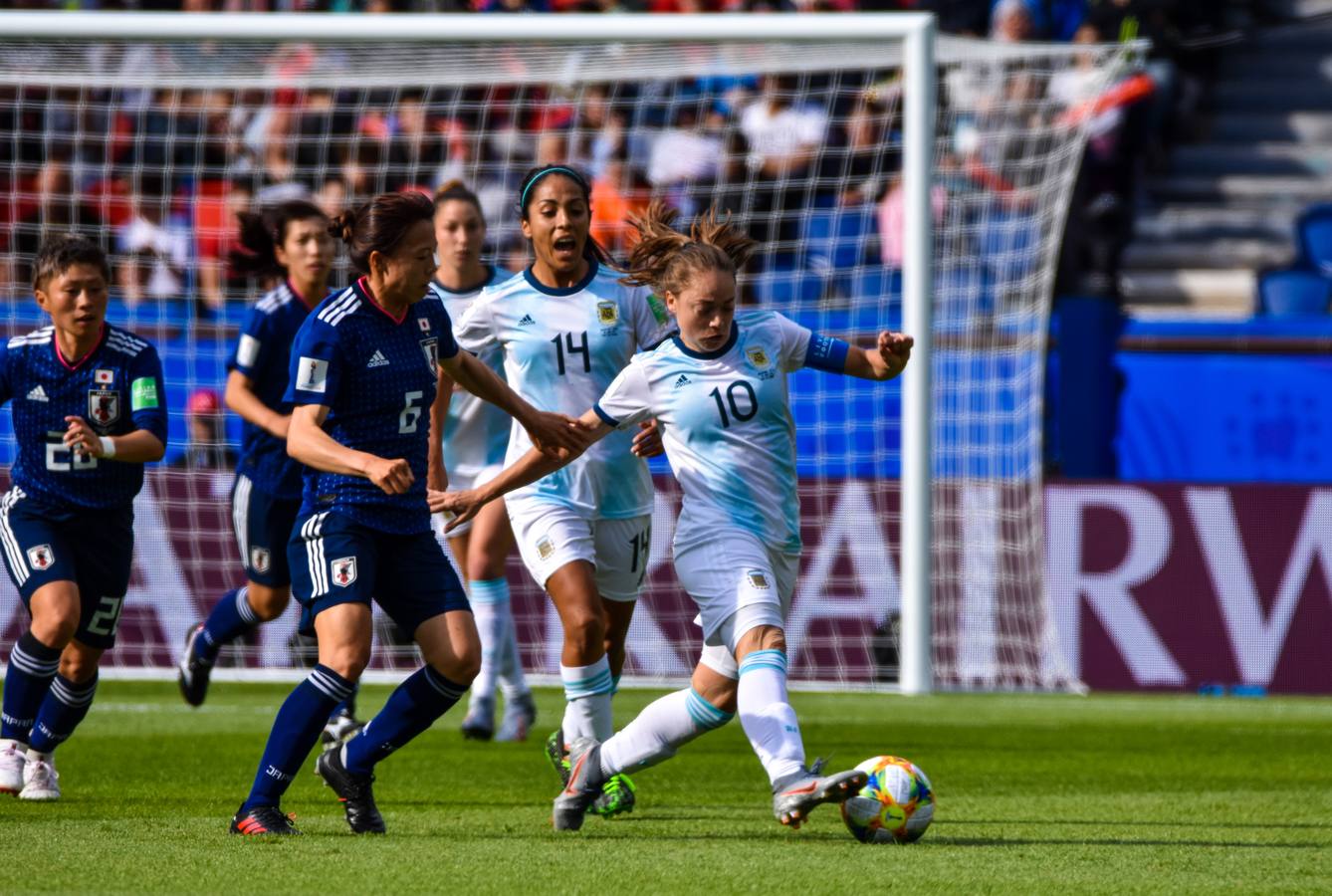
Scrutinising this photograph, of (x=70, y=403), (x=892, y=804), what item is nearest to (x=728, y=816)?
(x=892, y=804)

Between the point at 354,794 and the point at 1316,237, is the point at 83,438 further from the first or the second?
the point at 1316,237

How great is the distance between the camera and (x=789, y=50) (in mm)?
12812

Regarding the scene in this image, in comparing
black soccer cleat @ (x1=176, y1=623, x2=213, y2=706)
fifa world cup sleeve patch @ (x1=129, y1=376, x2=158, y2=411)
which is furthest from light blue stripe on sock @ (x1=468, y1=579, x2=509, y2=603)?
fifa world cup sleeve patch @ (x1=129, y1=376, x2=158, y2=411)

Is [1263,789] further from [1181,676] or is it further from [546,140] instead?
[546,140]

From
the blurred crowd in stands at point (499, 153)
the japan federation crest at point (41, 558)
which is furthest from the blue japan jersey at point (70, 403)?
the blurred crowd in stands at point (499, 153)

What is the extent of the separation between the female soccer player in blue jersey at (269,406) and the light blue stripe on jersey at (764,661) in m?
2.94

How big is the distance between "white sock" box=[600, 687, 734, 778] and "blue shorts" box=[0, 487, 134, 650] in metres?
2.20

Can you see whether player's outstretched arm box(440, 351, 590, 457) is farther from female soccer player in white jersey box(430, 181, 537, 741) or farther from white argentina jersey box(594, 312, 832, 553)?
female soccer player in white jersey box(430, 181, 537, 741)

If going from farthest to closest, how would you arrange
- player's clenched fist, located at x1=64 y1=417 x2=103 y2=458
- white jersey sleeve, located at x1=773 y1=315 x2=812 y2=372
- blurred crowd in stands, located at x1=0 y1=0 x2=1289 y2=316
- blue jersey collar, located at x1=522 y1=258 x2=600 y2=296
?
blurred crowd in stands, located at x1=0 y1=0 x2=1289 y2=316 < blue jersey collar, located at x1=522 y1=258 x2=600 y2=296 < player's clenched fist, located at x1=64 y1=417 x2=103 y2=458 < white jersey sleeve, located at x1=773 y1=315 x2=812 y2=372

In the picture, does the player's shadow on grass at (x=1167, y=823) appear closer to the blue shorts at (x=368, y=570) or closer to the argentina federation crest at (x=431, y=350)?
the blue shorts at (x=368, y=570)

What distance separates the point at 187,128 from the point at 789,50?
18.5 feet

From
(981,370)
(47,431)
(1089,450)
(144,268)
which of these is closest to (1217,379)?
(1089,450)

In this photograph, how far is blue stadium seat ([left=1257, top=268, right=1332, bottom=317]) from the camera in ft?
50.8

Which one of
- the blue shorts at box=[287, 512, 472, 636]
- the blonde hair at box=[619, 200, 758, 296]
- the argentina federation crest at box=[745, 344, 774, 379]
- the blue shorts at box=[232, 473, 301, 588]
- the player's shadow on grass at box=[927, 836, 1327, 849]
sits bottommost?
the player's shadow on grass at box=[927, 836, 1327, 849]
